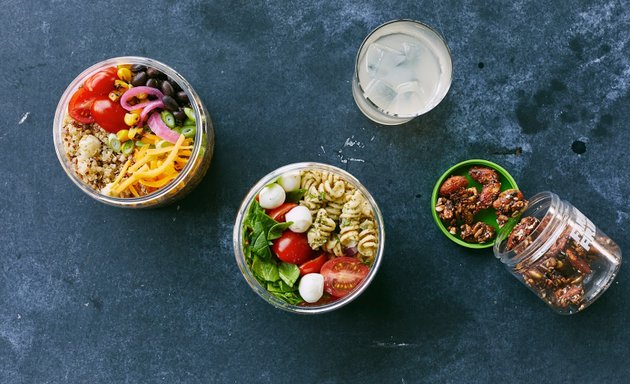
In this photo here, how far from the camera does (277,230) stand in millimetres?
1692

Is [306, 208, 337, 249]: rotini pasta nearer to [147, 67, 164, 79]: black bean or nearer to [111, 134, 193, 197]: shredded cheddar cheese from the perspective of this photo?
[111, 134, 193, 197]: shredded cheddar cheese

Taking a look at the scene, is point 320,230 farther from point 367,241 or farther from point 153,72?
point 153,72

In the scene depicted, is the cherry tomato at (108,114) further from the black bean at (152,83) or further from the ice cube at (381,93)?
the ice cube at (381,93)

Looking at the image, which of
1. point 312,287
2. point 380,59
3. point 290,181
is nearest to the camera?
point 312,287

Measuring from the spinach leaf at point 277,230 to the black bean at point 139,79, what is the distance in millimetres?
538

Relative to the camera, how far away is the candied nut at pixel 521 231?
1.81 metres

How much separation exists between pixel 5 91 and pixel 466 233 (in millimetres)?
1459

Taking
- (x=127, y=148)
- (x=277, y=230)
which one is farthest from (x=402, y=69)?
(x=127, y=148)

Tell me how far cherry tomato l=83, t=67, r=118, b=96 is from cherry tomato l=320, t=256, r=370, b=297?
30.3 inches

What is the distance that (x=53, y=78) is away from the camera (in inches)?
77.0

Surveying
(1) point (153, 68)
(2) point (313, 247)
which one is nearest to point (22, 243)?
(1) point (153, 68)

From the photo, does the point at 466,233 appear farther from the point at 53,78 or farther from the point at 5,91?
the point at 5,91

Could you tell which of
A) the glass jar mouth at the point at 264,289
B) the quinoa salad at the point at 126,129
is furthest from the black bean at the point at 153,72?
the glass jar mouth at the point at 264,289

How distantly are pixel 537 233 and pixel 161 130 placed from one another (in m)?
1.09
